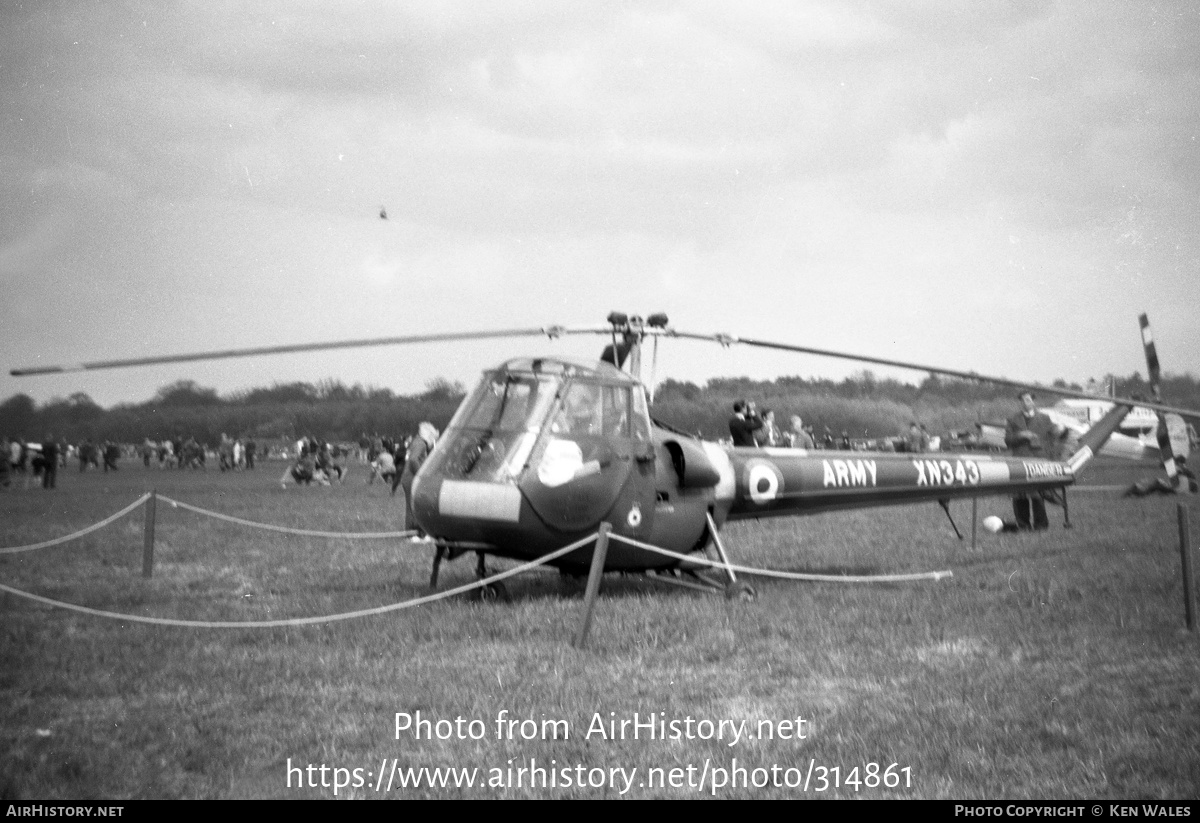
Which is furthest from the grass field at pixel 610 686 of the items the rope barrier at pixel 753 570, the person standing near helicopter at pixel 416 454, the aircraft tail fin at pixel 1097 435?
the aircraft tail fin at pixel 1097 435

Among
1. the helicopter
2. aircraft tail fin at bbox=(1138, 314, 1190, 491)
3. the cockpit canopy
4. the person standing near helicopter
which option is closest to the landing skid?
the helicopter

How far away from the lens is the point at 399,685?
6.27m

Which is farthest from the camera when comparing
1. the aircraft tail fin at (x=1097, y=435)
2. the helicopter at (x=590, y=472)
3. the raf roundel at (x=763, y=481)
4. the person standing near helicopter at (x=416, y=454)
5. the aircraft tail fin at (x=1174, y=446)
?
the aircraft tail fin at (x=1174, y=446)

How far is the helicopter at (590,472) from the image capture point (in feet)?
27.5

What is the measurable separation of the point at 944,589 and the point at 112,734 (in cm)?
766

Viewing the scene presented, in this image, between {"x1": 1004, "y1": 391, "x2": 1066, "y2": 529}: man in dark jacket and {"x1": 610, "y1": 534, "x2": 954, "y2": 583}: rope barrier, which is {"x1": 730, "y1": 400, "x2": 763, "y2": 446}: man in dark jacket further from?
{"x1": 1004, "y1": 391, "x2": 1066, "y2": 529}: man in dark jacket

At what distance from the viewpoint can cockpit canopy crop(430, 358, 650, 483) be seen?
8.55 meters

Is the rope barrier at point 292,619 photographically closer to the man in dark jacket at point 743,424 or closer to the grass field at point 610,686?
the grass field at point 610,686

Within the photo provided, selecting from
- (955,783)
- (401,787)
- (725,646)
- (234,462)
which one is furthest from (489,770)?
(234,462)

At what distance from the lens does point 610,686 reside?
20.7ft

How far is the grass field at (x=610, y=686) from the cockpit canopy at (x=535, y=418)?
1267mm

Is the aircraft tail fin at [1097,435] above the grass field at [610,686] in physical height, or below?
above

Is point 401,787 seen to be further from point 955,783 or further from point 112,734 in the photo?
point 955,783

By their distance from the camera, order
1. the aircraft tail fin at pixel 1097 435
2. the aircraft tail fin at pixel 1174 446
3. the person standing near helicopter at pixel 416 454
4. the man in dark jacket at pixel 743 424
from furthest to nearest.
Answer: the aircraft tail fin at pixel 1174 446
the man in dark jacket at pixel 743 424
the aircraft tail fin at pixel 1097 435
the person standing near helicopter at pixel 416 454
